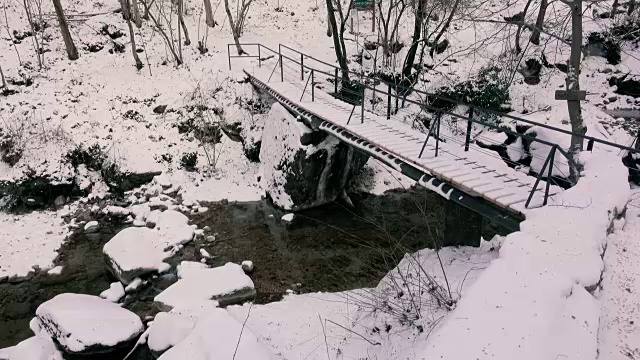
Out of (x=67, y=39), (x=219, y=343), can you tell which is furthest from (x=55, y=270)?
(x=67, y=39)

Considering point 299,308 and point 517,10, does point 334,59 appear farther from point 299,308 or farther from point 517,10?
point 299,308

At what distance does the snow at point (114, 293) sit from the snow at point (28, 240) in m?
2.15

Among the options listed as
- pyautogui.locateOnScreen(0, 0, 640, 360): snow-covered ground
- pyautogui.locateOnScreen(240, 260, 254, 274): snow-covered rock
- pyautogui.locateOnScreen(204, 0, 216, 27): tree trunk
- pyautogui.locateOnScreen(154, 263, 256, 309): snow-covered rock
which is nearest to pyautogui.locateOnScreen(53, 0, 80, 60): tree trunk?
pyautogui.locateOnScreen(0, 0, 640, 360): snow-covered ground

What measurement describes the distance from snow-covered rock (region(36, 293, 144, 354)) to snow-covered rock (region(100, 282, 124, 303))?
0.90 metres

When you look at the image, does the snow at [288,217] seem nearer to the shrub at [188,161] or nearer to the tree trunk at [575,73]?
the shrub at [188,161]

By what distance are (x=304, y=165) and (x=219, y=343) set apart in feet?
21.1

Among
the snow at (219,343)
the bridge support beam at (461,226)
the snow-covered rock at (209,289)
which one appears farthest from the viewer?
the bridge support beam at (461,226)

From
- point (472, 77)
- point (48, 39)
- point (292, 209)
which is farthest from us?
point (48, 39)

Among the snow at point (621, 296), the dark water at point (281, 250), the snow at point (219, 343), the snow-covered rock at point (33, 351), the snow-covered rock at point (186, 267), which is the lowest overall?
the dark water at point (281, 250)

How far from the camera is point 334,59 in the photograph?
61.5ft

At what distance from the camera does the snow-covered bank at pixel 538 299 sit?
329 centimetres

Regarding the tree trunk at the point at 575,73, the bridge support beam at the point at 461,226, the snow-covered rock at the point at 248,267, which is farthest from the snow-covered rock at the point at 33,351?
the tree trunk at the point at 575,73

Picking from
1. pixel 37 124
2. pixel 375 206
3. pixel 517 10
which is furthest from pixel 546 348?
pixel 517 10

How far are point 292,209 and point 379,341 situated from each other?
651 centimetres
